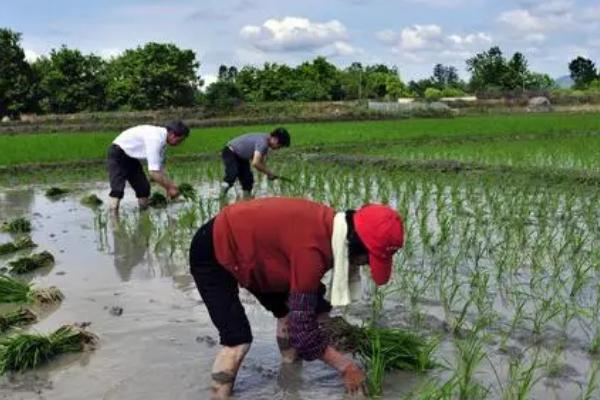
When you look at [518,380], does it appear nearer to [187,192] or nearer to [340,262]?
[340,262]

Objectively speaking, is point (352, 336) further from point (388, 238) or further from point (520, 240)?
point (520, 240)

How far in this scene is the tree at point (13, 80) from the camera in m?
34.9

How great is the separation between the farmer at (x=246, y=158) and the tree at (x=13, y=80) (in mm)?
29229

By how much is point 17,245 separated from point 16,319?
2366mm

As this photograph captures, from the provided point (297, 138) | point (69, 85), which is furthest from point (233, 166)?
point (69, 85)

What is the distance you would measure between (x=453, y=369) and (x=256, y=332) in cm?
113

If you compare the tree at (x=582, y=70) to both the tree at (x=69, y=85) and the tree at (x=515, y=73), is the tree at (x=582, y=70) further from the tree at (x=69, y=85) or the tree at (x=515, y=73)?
the tree at (x=69, y=85)

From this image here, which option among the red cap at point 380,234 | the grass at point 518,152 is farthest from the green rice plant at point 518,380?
the grass at point 518,152

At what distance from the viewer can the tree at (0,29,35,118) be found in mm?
34875

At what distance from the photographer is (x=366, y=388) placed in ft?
10.0

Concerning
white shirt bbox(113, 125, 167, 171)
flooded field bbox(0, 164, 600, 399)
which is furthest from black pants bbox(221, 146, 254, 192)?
white shirt bbox(113, 125, 167, 171)

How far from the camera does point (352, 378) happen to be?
9.82 ft

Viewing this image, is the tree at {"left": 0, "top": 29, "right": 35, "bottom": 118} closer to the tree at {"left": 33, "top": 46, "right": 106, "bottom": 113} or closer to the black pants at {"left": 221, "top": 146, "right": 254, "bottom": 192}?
the tree at {"left": 33, "top": 46, "right": 106, "bottom": 113}

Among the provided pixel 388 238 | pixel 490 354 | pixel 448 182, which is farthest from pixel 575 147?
pixel 388 238
